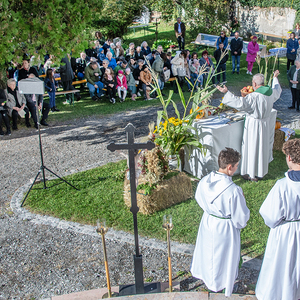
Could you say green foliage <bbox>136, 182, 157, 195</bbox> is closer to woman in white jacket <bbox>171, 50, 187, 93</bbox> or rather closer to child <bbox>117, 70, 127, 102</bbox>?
child <bbox>117, 70, 127, 102</bbox>

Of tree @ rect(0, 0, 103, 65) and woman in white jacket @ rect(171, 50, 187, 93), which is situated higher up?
tree @ rect(0, 0, 103, 65)

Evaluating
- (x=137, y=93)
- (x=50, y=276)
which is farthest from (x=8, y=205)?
(x=137, y=93)

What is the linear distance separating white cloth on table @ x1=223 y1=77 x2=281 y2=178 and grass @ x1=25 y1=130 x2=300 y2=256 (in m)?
0.31

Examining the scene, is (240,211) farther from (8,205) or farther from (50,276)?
(8,205)

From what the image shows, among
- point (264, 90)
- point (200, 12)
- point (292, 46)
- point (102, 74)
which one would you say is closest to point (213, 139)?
point (264, 90)

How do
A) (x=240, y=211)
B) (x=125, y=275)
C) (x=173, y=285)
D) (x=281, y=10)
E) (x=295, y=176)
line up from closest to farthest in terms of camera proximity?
1. (x=295, y=176)
2. (x=240, y=211)
3. (x=173, y=285)
4. (x=125, y=275)
5. (x=281, y=10)

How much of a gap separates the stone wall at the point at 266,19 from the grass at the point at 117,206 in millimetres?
16778

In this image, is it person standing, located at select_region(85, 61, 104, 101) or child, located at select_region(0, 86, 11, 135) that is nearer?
child, located at select_region(0, 86, 11, 135)

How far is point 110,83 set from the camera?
40.3 ft

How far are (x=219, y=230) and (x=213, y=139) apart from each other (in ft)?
9.30

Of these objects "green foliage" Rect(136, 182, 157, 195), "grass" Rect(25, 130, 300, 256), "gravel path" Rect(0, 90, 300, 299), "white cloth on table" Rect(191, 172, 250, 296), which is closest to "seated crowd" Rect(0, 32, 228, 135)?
"gravel path" Rect(0, 90, 300, 299)

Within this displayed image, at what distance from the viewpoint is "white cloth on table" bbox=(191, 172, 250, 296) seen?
369 cm

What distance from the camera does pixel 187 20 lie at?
22.2 m

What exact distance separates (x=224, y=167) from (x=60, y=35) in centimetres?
435
